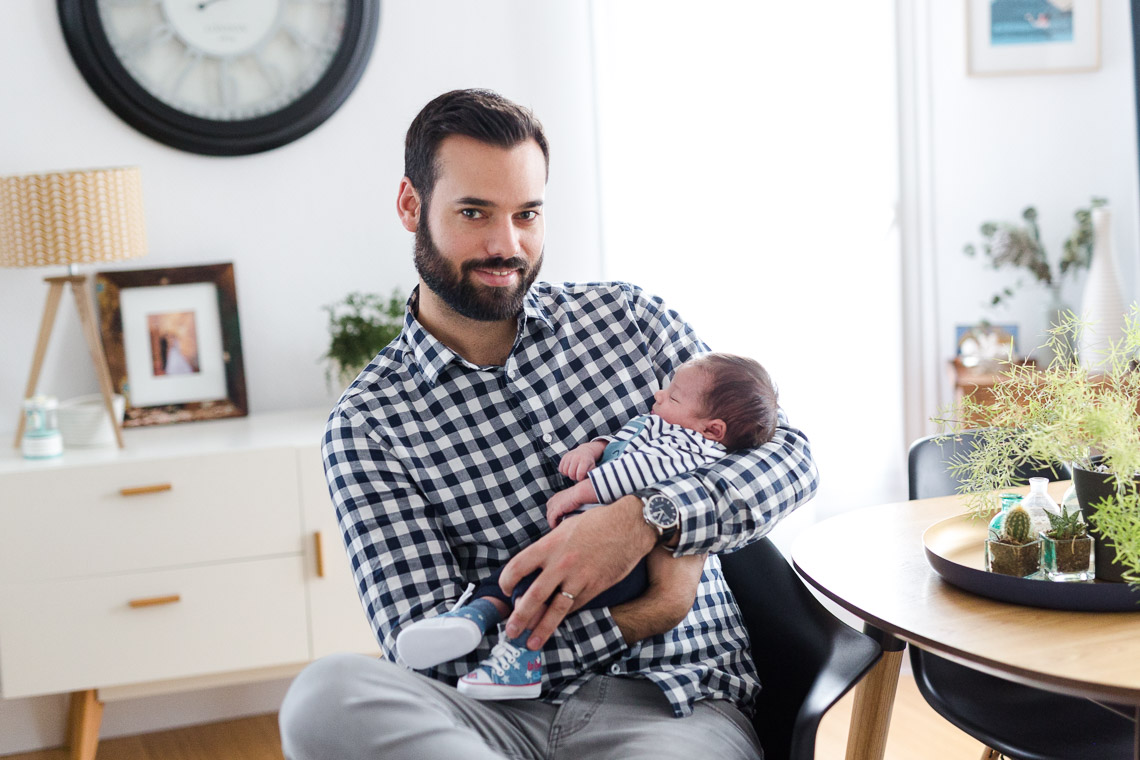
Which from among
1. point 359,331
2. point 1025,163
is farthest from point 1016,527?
point 1025,163

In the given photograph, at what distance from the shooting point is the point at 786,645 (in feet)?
5.07

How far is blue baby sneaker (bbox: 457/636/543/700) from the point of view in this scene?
1.37m

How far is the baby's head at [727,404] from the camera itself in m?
1.54

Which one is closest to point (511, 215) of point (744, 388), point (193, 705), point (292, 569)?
point (744, 388)

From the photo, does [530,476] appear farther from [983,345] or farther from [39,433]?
[983,345]

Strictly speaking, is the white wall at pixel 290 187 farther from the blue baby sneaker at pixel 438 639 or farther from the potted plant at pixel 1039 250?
the blue baby sneaker at pixel 438 639

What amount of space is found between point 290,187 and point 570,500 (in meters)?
1.69

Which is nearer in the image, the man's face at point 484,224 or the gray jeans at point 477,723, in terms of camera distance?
the gray jeans at point 477,723

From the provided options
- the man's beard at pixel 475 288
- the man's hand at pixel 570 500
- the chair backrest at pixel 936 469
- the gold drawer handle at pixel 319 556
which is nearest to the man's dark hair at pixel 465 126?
the man's beard at pixel 475 288

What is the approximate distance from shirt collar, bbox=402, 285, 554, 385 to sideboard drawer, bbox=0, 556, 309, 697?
97 cm

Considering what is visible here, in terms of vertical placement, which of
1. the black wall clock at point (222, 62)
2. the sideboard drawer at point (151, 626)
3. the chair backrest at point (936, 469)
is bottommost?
the sideboard drawer at point (151, 626)

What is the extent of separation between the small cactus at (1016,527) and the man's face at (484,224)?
781mm

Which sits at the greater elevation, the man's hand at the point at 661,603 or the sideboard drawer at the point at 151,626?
the man's hand at the point at 661,603

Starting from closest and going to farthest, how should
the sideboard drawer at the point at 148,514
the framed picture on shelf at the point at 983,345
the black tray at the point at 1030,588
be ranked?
1. the black tray at the point at 1030,588
2. the sideboard drawer at the point at 148,514
3. the framed picture on shelf at the point at 983,345
